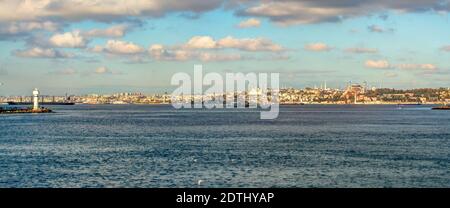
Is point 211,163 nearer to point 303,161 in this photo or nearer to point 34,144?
point 303,161

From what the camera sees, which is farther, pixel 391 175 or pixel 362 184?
pixel 391 175

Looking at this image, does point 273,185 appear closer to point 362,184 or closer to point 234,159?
point 362,184

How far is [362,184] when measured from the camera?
36.1m

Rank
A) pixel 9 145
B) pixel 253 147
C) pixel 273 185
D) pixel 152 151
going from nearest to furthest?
pixel 273 185 → pixel 152 151 → pixel 253 147 → pixel 9 145

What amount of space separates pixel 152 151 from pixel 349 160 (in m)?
20.0

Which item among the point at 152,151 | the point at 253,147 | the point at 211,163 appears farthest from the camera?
the point at 253,147

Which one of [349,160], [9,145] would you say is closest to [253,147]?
[349,160]

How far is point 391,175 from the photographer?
39.8 meters
